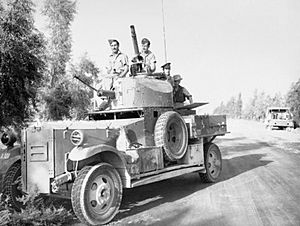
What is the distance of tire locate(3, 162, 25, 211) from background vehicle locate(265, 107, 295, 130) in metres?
31.5

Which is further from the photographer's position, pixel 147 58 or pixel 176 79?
pixel 176 79

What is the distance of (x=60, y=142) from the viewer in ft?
18.4


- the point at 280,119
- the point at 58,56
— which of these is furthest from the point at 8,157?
the point at 280,119

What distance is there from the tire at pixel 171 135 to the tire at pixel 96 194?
167 cm

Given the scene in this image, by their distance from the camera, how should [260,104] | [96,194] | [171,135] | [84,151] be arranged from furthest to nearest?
1. [260,104]
2. [171,135]
3. [96,194]
4. [84,151]

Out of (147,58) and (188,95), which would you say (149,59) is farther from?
(188,95)

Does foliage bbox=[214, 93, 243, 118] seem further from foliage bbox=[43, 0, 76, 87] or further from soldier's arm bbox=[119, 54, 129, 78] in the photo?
soldier's arm bbox=[119, 54, 129, 78]

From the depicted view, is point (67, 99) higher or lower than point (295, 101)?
lower

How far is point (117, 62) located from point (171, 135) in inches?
83.4

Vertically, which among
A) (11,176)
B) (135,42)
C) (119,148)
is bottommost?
(11,176)

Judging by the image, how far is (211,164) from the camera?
9430 mm

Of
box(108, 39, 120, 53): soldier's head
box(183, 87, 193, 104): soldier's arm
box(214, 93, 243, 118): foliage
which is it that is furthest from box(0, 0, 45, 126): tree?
box(214, 93, 243, 118): foliage

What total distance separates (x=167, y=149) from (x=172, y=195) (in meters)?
1.04

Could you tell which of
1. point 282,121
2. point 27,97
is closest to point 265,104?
point 282,121
